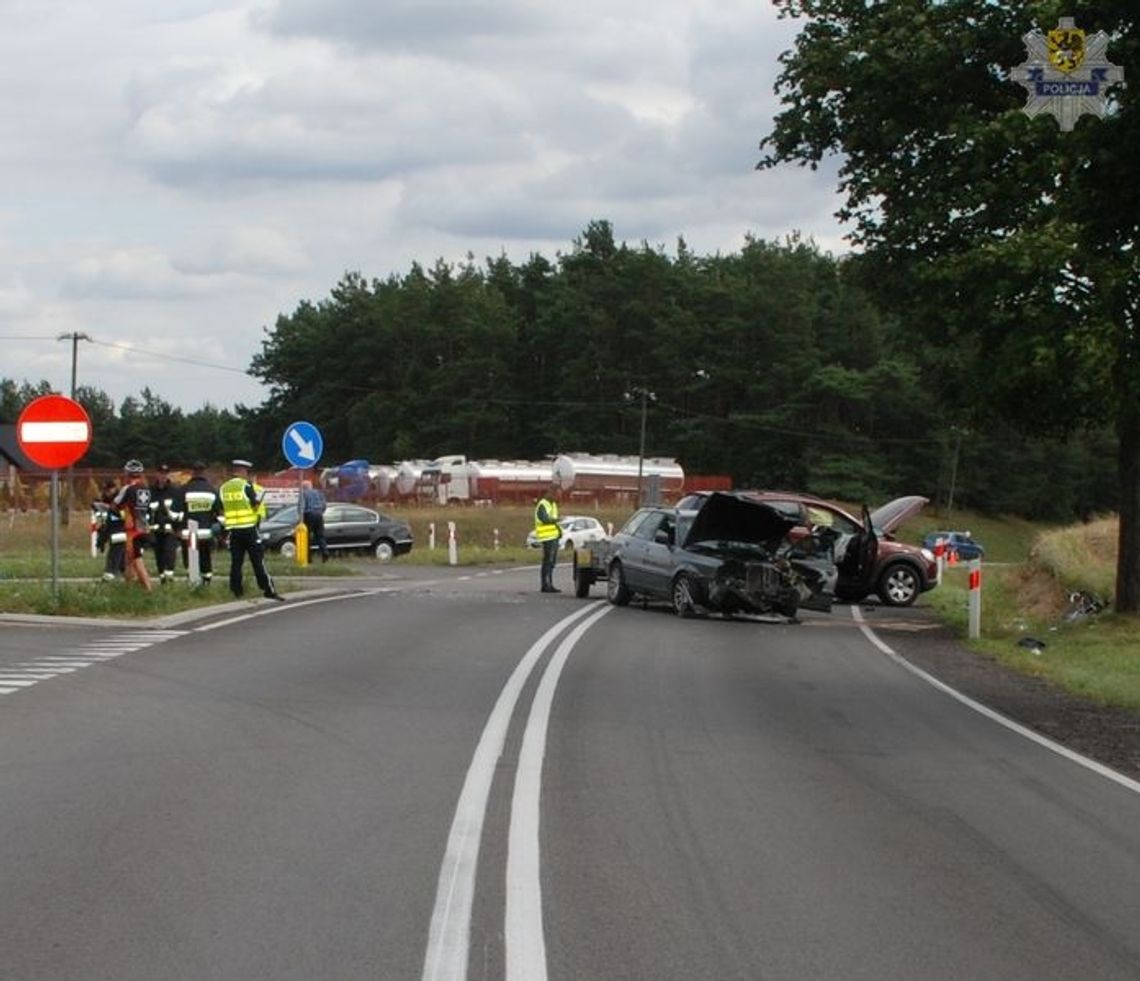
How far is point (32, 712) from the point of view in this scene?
11312 mm

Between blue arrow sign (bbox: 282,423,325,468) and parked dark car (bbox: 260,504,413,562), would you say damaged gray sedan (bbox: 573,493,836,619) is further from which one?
parked dark car (bbox: 260,504,413,562)

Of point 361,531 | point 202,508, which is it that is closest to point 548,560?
point 202,508

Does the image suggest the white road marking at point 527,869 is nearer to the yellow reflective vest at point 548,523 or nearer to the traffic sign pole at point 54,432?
the traffic sign pole at point 54,432

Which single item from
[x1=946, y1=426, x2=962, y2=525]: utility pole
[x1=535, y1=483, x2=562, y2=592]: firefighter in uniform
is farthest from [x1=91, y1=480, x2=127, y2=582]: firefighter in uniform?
[x1=946, y1=426, x2=962, y2=525]: utility pole

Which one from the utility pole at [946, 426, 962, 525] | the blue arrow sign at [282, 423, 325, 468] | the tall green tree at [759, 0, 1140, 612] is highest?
the tall green tree at [759, 0, 1140, 612]

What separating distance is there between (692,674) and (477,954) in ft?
30.8

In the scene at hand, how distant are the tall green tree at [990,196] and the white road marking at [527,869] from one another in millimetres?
7095

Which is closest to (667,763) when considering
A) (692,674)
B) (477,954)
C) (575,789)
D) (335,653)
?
(575,789)

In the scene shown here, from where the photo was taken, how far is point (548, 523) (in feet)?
85.5

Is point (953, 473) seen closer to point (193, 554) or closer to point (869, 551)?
point (869, 551)

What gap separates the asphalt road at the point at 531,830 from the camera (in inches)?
228

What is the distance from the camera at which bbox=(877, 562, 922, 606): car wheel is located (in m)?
26.9

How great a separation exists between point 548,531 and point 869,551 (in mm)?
5131

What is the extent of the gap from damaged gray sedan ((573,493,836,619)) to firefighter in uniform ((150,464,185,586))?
642cm
